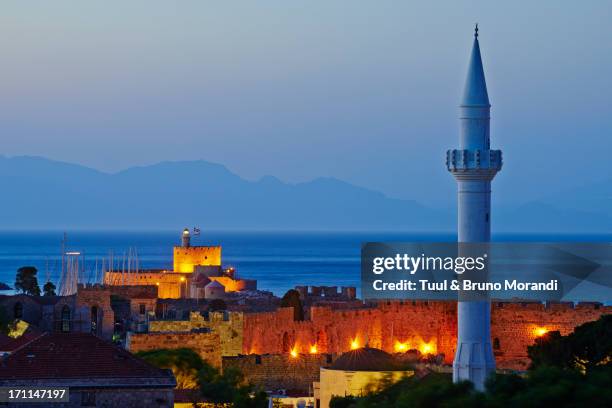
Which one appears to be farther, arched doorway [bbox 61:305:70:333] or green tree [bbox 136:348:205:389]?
arched doorway [bbox 61:305:70:333]

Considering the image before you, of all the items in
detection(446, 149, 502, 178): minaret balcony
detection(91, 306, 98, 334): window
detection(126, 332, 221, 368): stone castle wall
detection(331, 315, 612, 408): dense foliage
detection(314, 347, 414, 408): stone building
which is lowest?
detection(331, 315, 612, 408): dense foliage

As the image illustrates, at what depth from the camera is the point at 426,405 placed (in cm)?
2781

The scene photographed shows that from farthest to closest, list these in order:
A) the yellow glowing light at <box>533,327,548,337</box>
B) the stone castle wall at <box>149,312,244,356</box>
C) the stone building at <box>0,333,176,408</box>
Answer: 1. the yellow glowing light at <box>533,327,548,337</box>
2. the stone castle wall at <box>149,312,244,356</box>
3. the stone building at <box>0,333,176,408</box>

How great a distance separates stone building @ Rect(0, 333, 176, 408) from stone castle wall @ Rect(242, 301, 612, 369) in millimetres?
15263

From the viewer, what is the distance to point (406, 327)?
5238cm

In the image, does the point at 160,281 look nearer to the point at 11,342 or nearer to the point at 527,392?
the point at 11,342

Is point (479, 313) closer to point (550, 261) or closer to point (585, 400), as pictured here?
point (585, 400)

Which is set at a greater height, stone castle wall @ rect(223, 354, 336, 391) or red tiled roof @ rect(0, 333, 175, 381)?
stone castle wall @ rect(223, 354, 336, 391)

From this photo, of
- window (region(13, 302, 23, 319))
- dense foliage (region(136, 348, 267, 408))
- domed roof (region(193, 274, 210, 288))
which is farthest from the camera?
domed roof (region(193, 274, 210, 288))

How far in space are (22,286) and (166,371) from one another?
155 feet

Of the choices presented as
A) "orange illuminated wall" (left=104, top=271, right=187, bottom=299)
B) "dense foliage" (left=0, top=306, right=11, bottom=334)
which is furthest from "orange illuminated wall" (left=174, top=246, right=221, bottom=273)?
"dense foliage" (left=0, top=306, right=11, bottom=334)

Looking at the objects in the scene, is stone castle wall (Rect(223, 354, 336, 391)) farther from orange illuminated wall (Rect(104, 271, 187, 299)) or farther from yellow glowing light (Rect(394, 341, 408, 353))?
orange illuminated wall (Rect(104, 271, 187, 299))

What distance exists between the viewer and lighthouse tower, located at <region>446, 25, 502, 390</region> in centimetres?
4406

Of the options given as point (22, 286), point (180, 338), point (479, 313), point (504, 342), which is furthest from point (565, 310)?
point (22, 286)
